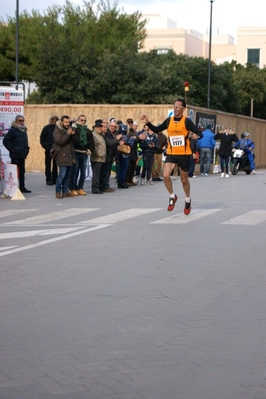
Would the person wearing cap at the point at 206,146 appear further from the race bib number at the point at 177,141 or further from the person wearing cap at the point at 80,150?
the race bib number at the point at 177,141

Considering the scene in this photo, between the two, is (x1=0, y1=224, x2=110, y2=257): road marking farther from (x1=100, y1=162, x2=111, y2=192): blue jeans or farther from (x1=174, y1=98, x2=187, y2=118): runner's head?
(x1=100, y1=162, x2=111, y2=192): blue jeans

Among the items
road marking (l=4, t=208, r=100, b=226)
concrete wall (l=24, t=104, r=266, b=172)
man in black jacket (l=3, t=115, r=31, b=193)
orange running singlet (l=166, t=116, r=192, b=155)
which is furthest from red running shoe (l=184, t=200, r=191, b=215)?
concrete wall (l=24, t=104, r=266, b=172)

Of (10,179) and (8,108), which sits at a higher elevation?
(8,108)

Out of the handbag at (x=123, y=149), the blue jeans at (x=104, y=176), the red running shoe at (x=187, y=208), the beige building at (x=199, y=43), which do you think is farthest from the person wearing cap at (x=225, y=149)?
the beige building at (x=199, y=43)

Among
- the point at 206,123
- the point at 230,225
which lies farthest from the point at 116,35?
the point at 230,225

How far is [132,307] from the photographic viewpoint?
776 cm

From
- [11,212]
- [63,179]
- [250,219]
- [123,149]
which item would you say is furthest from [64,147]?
[250,219]

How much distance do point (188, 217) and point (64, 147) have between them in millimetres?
4536

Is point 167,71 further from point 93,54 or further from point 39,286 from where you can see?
point 39,286

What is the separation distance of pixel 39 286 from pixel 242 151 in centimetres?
2354

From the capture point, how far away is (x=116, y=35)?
194 feet

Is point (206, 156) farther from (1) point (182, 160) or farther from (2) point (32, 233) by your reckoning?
(2) point (32, 233)

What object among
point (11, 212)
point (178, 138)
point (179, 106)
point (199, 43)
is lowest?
point (11, 212)

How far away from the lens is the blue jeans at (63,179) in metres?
18.7
